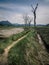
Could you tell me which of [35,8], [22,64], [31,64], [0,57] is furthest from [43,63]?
[35,8]

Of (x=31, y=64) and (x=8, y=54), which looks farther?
(x=31, y=64)

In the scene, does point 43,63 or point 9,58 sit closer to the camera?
point 9,58

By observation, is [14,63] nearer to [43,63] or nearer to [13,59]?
[13,59]

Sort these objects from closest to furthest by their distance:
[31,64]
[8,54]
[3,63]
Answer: [3,63] → [8,54] → [31,64]

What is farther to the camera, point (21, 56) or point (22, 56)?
point (22, 56)

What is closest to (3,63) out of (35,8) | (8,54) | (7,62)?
(7,62)

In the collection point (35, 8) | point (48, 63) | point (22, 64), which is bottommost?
point (48, 63)

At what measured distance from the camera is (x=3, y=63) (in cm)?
1180

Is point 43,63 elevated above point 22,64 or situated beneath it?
situated beneath

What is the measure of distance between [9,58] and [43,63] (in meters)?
5.76

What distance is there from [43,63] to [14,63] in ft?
19.5

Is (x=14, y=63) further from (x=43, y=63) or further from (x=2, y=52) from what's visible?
(x=43, y=63)

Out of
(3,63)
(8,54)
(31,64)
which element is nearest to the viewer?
Result: (3,63)

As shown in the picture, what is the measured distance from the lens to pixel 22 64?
43.3ft
